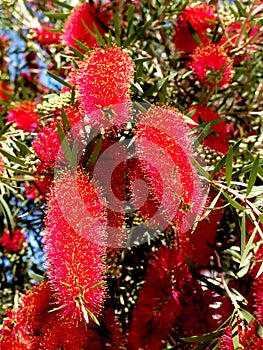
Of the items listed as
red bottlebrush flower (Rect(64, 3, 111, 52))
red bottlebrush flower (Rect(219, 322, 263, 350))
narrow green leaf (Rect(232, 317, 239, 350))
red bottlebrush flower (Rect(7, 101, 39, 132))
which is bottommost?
red bottlebrush flower (Rect(219, 322, 263, 350))

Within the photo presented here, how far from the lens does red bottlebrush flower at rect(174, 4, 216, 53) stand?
1.37 meters

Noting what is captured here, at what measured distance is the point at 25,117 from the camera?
133 centimetres

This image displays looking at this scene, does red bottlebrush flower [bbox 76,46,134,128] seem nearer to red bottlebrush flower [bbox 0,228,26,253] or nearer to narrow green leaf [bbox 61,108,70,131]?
narrow green leaf [bbox 61,108,70,131]

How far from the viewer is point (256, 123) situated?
5.28ft

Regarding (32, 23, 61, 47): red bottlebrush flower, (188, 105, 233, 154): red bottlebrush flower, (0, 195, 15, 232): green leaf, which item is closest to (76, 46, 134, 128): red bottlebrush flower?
(188, 105, 233, 154): red bottlebrush flower

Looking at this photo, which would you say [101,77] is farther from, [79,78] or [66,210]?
[66,210]

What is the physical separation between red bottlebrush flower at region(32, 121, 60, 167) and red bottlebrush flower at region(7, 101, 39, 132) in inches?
11.3

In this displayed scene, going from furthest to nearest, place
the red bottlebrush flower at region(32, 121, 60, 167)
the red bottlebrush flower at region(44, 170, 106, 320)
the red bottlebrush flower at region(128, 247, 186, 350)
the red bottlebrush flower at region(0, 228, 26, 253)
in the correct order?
the red bottlebrush flower at region(0, 228, 26, 253), the red bottlebrush flower at region(128, 247, 186, 350), the red bottlebrush flower at region(32, 121, 60, 167), the red bottlebrush flower at region(44, 170, 106, 320)

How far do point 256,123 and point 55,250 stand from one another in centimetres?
90

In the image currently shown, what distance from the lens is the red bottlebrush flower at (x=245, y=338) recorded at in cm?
97

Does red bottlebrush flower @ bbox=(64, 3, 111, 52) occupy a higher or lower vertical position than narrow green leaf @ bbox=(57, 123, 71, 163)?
higher

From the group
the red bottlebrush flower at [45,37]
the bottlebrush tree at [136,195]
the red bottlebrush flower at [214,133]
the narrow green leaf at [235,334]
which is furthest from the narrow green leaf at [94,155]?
the red bottlebrush flower at [45,37]

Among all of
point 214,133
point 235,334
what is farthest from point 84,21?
point 235,334

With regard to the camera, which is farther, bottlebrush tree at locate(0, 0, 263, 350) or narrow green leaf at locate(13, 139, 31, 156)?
narrow green leaf at locate(13, 139, 31, 156)
